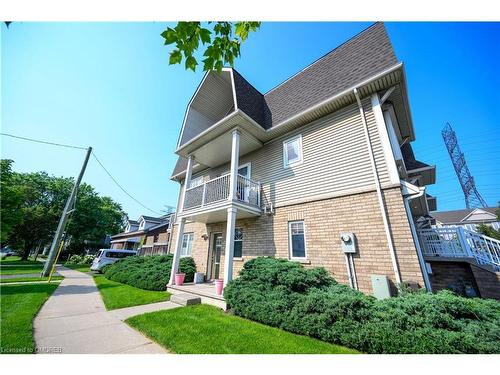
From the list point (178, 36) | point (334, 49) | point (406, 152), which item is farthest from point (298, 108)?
point (406, 152)

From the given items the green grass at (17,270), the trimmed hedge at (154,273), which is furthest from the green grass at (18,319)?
the green grass at (17,270)

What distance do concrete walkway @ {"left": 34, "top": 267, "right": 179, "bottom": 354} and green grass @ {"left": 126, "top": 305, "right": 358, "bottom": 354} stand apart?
0.99 feet

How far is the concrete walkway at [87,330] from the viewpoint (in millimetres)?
3387

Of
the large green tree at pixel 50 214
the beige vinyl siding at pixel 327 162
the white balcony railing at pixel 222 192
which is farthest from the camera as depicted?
the large green tree at pixel 50 214

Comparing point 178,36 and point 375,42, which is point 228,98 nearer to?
point 375,42

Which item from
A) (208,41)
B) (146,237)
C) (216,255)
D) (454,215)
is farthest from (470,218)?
(146,237)

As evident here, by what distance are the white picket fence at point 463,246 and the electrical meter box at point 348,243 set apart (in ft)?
14.5

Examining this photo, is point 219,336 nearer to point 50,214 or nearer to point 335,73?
point 335,73

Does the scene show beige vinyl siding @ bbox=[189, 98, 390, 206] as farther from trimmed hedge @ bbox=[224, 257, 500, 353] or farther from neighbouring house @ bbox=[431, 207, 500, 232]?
neighbouring house @ bbox=[431, 207, 500, 232]

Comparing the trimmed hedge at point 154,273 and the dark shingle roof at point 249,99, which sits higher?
the dark shingle roof at point 249,99

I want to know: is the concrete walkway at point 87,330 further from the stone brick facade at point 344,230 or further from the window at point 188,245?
the window at point 188,245
